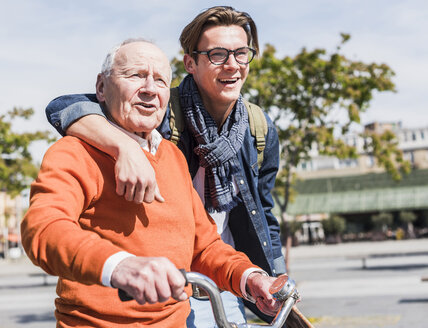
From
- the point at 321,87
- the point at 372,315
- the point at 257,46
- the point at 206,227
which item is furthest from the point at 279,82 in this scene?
the point at 206,227

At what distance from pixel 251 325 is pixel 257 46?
1.52 metres

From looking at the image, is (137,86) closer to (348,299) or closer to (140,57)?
(140,57)

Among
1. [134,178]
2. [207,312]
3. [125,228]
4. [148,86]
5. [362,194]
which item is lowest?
[362,194]

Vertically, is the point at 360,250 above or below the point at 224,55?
below

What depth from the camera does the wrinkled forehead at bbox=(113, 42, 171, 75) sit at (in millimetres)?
2006

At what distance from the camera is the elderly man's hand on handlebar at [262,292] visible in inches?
78.7

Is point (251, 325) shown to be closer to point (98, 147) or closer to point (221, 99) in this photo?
point (98, 147)

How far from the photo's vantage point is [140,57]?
6.61 ft

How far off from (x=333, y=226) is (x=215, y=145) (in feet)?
152

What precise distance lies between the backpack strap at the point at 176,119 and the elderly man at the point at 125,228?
0.41 metres

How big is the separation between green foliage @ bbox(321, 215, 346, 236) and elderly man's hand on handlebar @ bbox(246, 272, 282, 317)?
152 ft

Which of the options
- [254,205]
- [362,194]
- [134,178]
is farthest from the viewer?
[362,194]

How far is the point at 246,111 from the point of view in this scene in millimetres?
2887

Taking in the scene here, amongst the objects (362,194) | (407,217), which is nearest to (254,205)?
(407,217)
